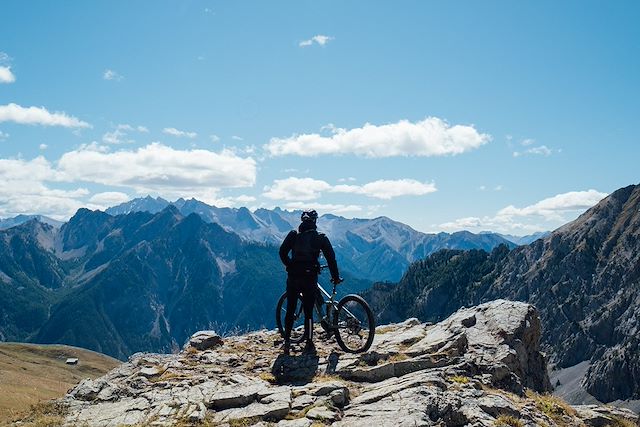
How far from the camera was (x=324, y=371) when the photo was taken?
1838cm

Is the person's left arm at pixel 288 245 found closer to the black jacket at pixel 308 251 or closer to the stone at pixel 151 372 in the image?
the black jacket at pixel 308 251

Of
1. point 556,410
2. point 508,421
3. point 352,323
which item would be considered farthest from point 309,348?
point 556,410

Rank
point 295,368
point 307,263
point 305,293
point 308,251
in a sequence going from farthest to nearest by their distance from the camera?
point 305,293, point 307,263, point 308,251, point 295,368

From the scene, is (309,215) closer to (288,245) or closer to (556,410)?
(288,245)

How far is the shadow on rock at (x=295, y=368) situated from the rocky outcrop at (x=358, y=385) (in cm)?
4

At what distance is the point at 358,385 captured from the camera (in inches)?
664

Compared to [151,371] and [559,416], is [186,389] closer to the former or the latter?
[151,371]

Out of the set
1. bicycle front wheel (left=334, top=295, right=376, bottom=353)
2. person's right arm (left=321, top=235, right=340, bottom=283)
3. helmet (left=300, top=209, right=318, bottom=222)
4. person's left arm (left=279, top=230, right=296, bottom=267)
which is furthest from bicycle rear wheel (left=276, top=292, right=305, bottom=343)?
helmet (left=300, top=209, right=318, bottom=222)

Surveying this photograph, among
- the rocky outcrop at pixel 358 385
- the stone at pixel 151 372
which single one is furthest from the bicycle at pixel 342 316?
the stone at pixel 151 372

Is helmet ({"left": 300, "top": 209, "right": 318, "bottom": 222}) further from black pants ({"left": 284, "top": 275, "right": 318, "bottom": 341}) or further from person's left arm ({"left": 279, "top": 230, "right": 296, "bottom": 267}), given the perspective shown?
black pants ({"left": 284, "top": 275, "right": 318, "bottom": 341})

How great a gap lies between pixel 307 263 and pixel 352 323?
3150 millimetres

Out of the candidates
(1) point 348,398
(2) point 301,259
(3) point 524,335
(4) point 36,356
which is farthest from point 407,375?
(4) point 36,356

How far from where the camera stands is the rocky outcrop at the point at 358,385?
46.4 feet

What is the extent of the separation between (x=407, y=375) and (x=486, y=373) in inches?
124
